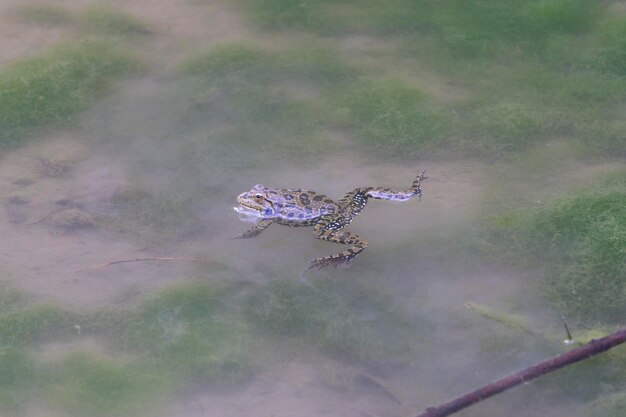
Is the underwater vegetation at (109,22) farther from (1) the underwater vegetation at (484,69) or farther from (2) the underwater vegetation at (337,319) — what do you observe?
(2) the underwater vegetation at (337,319)

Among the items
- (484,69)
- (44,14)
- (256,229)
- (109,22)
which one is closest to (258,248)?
(256,229)

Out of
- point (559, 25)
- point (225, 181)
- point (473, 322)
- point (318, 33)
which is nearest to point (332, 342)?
point (473, 322)

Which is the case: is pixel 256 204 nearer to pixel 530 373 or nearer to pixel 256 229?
pixel 256 229

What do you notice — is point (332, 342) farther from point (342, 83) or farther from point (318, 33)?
point (318, 33)

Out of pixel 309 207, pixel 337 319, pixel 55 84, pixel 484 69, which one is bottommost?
pixel 337 319

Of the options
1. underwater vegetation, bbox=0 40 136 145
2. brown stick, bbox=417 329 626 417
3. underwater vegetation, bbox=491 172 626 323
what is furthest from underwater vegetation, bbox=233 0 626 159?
brown stick, bbox=417 329 626 417

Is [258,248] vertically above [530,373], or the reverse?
[530,373]
